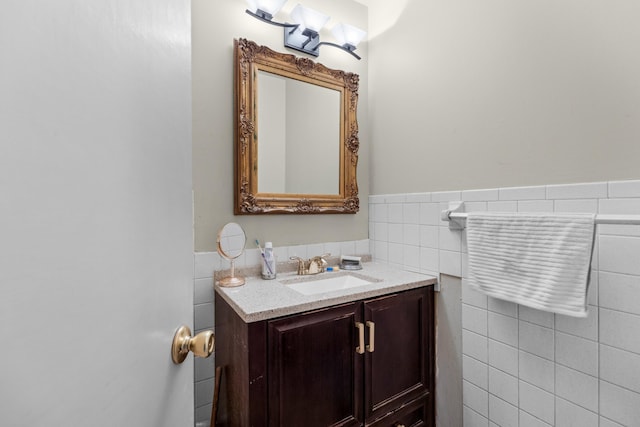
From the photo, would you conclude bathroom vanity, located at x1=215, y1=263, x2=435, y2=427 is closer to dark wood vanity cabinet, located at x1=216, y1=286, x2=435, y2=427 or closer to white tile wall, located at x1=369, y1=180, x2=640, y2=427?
dark wood vanity cabinet, located at x1=216, y1=286, x2=435, y2=427

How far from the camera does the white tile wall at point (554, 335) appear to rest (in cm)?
89

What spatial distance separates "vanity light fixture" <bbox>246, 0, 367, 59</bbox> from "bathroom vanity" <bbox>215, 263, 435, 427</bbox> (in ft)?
4.35

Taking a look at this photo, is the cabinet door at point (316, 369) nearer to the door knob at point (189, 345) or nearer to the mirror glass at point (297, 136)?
the door knob at point (189, 345)

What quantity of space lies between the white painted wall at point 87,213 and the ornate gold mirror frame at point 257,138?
3.24 feet

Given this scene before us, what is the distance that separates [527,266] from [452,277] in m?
0.44

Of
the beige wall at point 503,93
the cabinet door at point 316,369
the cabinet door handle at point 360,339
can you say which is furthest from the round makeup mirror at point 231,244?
the beige wall at point 503,93

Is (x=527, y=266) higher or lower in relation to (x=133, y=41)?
lower

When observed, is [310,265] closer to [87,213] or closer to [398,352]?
[398,352]

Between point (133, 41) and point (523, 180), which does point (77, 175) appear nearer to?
point (133, 41)

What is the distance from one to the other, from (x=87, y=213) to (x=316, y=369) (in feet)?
3.36

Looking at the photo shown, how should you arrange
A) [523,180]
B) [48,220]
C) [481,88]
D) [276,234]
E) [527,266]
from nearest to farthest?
[48,220] → [527,266] → [523,180] → [481,88] → [276,234]

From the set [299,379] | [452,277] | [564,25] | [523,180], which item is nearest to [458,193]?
[523,180]

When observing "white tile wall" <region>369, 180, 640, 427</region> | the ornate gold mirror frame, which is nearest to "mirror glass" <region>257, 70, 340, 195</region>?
the ornate gold mirror frame

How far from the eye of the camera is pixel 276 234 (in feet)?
5.22
